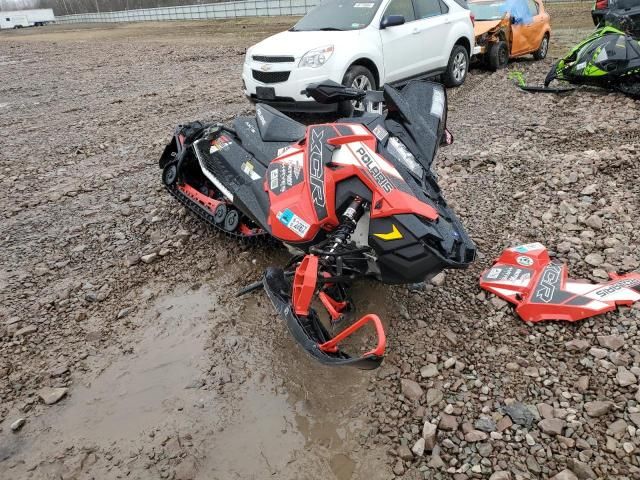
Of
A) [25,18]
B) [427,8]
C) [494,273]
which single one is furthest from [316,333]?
[25,18]

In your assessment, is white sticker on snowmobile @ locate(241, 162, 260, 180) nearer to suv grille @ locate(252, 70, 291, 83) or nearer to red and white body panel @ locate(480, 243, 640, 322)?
red and white body panel @ locate(480, 243, 640, 322)

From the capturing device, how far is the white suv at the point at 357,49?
22.6ft

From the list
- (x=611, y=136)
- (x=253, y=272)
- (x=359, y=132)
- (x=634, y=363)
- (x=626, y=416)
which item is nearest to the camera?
(x=626, y=416)

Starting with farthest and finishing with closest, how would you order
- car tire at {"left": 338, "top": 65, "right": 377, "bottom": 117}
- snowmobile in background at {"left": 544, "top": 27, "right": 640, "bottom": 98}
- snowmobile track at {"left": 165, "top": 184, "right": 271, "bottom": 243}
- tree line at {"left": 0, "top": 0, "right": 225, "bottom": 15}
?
tree line at {"left": 0, "top": 0, "right": 225, "bottom": 15}
snowmobile in background at {"left": 544, "top": 27, "right": 640, "bottom": 98}
car tire at {"left": 338, "top": 65, "right": 377, "bottom": 117}
snowmobile track at {"left": 165, "top": 184, "right": 271, "bottom": 243}

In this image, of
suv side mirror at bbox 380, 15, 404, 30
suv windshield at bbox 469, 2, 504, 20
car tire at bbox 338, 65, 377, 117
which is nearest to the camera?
car tire at bbox 338, 65, 377, 117

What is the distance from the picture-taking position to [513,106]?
788 centimetres

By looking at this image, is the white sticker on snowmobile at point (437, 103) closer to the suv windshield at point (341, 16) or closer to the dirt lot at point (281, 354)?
the dirt lot at point (281, 354)

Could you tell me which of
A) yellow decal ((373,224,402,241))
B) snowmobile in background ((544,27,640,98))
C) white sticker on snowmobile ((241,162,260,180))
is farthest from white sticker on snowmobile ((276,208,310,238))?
snowmobile in background ((544,27,640,98))

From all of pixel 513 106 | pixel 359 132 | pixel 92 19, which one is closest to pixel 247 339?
pixel 359 132

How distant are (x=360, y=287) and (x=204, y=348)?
1.16 meters

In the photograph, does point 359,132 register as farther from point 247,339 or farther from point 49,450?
point 49,450

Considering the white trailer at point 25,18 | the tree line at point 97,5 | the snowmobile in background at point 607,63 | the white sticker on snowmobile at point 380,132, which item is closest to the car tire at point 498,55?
the snowmobile in background at point 607,63

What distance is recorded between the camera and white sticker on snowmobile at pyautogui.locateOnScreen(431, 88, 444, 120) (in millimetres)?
3652

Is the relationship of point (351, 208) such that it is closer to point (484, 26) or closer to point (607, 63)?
point (607, 63)
